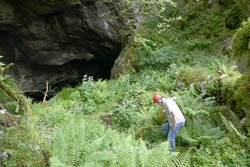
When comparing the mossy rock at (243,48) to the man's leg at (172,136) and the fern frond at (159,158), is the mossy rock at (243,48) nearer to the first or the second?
the man's leg at (172,136)

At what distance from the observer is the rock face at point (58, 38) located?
50.5 feet

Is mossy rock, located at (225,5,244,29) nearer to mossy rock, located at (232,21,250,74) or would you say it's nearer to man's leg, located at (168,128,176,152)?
mossy rock, located at (232,21,250,74)

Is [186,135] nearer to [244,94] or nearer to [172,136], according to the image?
[172,136]

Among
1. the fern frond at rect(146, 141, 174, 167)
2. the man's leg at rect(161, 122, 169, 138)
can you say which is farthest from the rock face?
the fern frond at rect(146, 141, 174, 167)

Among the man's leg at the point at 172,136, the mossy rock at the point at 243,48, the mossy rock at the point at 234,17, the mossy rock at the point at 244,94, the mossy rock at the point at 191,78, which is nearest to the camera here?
the mossy rock at the point at 243,48

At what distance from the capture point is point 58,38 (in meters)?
17.4

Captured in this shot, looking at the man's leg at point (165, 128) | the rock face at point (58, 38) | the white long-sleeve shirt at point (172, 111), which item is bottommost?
the man's leg at point (165, 128)

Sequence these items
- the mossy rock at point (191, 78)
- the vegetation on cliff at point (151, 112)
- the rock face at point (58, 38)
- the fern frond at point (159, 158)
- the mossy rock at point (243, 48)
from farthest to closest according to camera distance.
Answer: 1. the rock face at point (58, 38)
2. the mossy rock at point (191, 78)
3. the mossy rock at point (243, 48)
4. the vegetation on cliff at point (151, 112)
5. the fern frond at point (159, 158)

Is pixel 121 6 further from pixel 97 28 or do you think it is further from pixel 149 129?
pixel 149 129

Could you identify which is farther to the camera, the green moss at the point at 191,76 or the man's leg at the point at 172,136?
the green moss at the point at 191,76

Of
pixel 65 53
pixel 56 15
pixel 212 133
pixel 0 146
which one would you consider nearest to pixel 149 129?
pixel 212 133

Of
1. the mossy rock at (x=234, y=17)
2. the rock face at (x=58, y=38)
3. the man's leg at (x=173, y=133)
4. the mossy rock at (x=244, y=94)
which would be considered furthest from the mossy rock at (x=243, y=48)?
the rock face at (x=58, y=38)

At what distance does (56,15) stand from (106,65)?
6060mm

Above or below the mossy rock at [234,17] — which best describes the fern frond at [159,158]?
below
